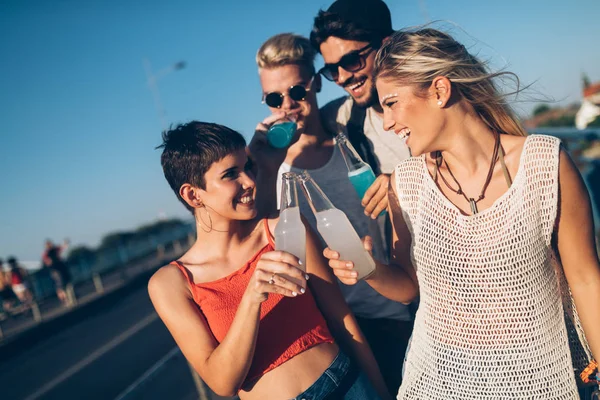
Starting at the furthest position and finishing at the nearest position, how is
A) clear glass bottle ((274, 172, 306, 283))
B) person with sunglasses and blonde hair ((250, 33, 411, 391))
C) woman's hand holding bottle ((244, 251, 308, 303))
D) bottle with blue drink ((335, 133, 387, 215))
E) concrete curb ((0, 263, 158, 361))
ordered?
concrete curb ((0, 263, 158, 361)), person with sunglasses and blonde hair ((250, 33, 411, 391)), bottle with blue drink ((335, 133, 387, 215)), clear glass bottle ((274, 172, 306, 283)), woman's hand holding bottle ((244, 251, 308, 303))

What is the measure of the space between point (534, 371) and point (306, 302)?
40.0 inches

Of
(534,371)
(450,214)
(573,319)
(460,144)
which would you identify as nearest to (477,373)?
(534,371)

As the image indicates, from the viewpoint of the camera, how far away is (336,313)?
248 centimetres

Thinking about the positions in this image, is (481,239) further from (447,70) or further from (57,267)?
(57,267)

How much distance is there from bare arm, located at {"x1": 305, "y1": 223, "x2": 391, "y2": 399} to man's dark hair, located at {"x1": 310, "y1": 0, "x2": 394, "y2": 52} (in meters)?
1.23

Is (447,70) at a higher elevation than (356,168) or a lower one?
higher

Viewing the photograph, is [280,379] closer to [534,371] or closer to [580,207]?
[534,371]

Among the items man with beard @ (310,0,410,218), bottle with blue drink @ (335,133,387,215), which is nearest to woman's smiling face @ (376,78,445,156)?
bottle with blue drink @ (335,133,387,215)

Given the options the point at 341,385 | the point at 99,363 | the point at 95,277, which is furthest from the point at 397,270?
the point at 95,277

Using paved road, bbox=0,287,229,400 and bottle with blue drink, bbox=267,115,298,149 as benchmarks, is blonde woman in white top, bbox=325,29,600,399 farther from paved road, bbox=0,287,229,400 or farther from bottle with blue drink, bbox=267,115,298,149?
paved road, bbox=0,287,229,400

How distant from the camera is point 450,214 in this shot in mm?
2027

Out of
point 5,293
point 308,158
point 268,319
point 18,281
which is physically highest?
point 308,158

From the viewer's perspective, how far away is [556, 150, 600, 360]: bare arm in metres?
1.81

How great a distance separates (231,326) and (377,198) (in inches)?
35.3
